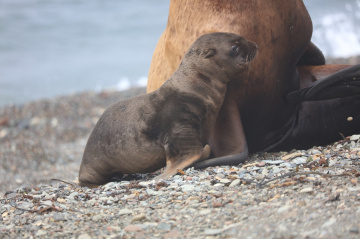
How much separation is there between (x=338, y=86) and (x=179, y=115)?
122cm

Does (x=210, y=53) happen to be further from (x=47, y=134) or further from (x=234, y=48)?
(x=47, y=134)

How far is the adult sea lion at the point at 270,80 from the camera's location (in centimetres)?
418

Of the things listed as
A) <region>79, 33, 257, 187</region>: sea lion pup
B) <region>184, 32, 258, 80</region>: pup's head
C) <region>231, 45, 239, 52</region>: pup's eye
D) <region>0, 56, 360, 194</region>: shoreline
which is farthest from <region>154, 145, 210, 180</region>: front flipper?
<region>0, 56, 360, 194</region>: shoreline

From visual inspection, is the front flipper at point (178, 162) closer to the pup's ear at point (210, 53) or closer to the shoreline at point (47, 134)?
the pup's ear at point (210, 53)

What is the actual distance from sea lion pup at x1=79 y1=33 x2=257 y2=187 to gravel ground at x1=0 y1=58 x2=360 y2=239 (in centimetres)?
18

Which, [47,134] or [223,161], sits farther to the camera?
[47,134]

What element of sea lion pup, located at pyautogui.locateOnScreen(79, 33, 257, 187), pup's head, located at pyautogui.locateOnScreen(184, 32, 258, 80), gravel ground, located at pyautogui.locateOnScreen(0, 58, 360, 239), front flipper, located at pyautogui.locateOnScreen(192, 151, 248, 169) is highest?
pup's head, located at pyautogui.locateOnScreen(184, 32, 258, 80)

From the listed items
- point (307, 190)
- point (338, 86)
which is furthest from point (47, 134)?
point (307, 190)

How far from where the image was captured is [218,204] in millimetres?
2984

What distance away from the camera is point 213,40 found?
400 cm

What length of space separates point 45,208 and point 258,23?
201 centimetres

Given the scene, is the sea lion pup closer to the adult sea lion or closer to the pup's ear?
the pup's ear

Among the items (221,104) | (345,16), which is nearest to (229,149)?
(221,104)

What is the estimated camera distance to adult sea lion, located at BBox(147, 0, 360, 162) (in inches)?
165
